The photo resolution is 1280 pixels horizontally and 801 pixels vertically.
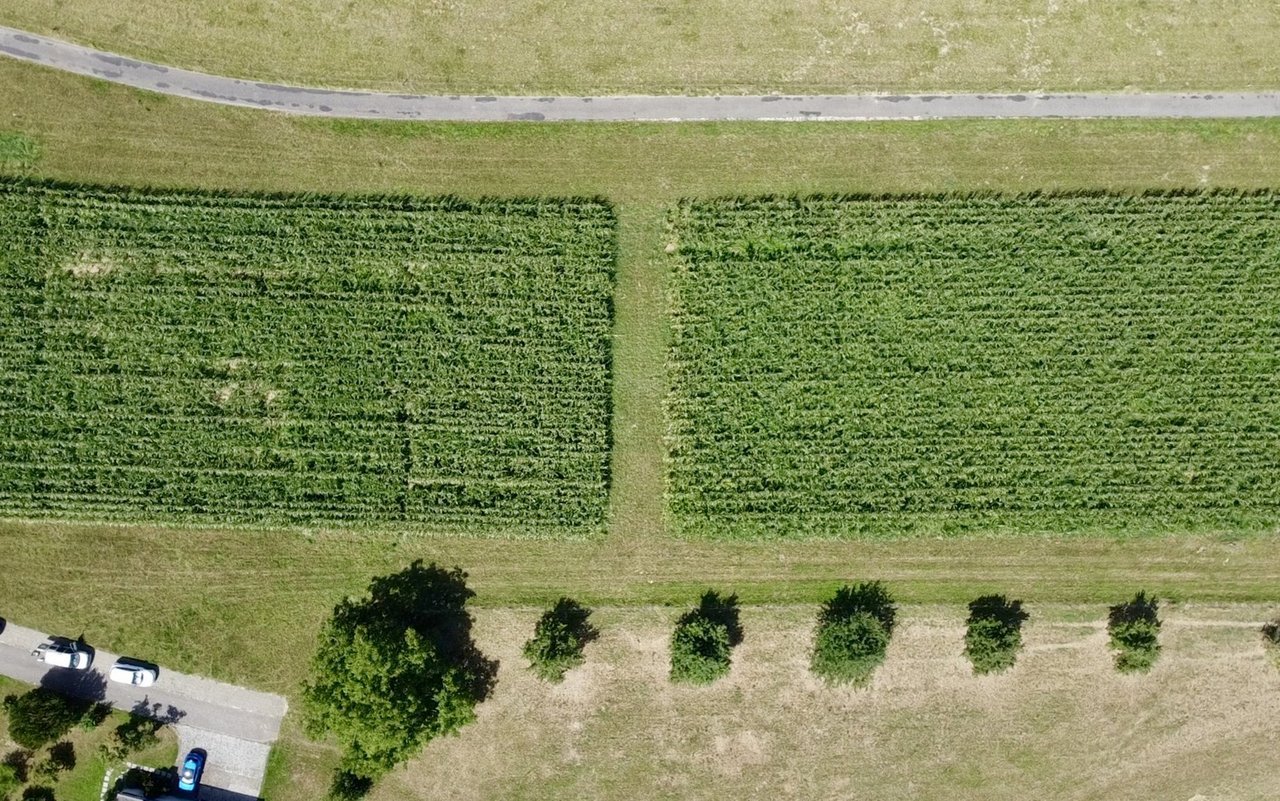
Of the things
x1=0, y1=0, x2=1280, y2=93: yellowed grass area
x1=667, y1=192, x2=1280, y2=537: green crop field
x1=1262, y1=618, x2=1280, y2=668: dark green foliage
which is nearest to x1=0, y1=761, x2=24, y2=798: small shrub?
x1=667, y1=192, x2=1280, y2=537: green crop field

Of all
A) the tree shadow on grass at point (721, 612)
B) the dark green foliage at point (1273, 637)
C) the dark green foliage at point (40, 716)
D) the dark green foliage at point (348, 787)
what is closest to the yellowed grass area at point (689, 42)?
the tree shadow on grass at point (721, 612)

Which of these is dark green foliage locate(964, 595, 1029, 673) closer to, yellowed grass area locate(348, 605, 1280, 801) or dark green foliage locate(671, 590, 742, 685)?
yellowed grass area locate(348, 605, 1280, 801)

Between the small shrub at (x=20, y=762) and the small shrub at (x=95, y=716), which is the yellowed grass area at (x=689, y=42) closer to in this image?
the small shrub at (x=95, y=716)

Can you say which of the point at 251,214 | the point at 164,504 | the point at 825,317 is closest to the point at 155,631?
the point at 164,504

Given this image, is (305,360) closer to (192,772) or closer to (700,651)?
(192,772)

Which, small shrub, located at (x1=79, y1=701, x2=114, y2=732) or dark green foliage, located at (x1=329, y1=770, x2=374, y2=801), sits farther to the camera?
small shrub, located at (x1=79, y1=701, x2=114, y2=732)

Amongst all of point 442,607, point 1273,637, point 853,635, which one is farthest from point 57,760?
point 1273,637
